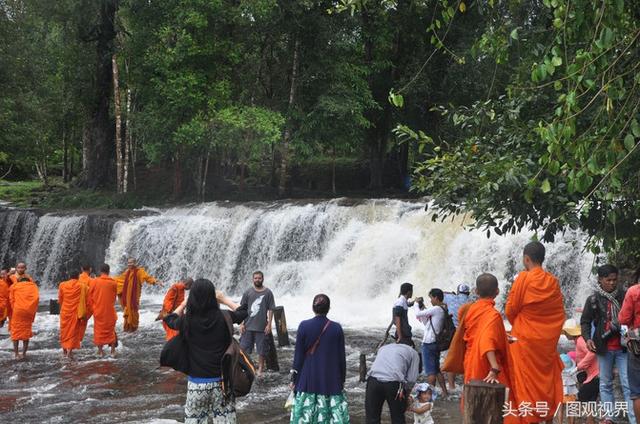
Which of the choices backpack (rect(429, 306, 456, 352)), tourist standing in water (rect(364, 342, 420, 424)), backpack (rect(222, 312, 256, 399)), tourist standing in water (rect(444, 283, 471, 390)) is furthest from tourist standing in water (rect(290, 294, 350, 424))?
tourist standing in water (rect(444, 283, 471, 390))

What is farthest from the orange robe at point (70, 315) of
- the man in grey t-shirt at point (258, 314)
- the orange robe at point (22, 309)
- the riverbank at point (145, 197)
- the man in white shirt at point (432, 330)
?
the riverbank at point (145, 197)

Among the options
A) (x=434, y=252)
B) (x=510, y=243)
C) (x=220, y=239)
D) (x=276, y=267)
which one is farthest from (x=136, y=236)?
(x=510, y=243)

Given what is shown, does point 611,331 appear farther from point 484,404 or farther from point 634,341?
point 484,404

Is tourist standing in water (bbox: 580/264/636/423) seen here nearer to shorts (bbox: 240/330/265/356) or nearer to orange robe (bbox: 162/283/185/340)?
shorts (bbox: 240/330/265/356)

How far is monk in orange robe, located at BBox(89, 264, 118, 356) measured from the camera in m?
12.4

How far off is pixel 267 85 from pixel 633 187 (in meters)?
25.8

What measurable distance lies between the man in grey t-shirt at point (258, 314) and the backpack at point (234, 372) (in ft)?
16.2

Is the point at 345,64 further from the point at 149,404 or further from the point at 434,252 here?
the point at 149,404

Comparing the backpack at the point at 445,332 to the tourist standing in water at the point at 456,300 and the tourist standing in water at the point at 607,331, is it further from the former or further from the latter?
the tourist standing in water at the point at 607,331

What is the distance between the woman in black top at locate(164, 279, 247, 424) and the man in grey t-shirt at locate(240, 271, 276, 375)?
492cm

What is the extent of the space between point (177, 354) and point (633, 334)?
3.79m

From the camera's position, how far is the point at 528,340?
606 centimetres

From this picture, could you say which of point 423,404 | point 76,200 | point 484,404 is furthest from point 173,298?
point 76,200

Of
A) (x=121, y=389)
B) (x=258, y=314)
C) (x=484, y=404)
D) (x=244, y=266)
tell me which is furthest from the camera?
(x=244, y=266)
